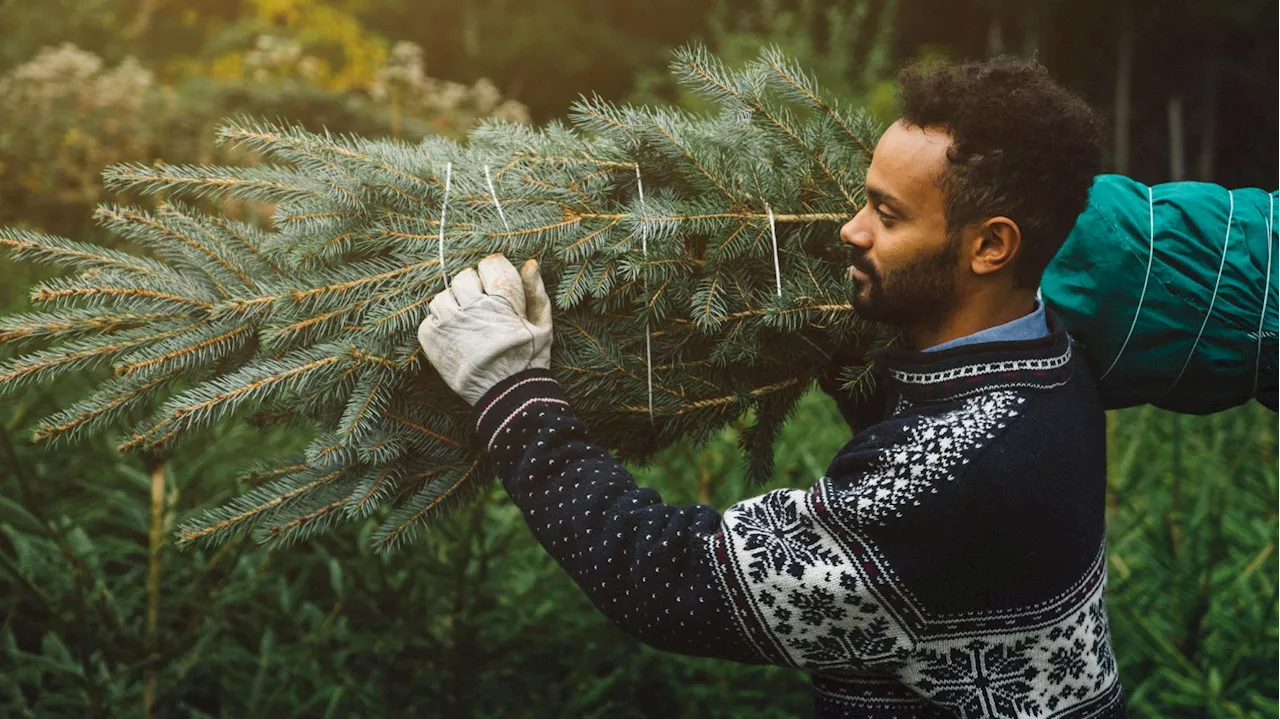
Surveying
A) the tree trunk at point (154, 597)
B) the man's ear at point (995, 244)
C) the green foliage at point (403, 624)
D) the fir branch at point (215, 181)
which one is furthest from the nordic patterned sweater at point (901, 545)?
the tree trunk at point (154, 597)

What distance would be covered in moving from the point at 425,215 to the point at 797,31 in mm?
9336

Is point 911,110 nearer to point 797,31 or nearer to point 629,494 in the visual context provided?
point 629,494

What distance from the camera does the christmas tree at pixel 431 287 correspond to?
1.59 m

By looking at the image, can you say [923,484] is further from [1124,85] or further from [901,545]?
[1124,85]

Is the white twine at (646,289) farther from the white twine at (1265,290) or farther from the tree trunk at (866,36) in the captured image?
the tree trunk at (866,36)

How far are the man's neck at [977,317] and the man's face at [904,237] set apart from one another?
0.02 meters

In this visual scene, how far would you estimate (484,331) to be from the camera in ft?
4.87

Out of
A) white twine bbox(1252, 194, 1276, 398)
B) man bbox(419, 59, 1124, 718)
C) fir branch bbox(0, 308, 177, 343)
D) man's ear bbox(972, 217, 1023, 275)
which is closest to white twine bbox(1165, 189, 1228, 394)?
white twine bbox(1252, 194, 1276, 398)

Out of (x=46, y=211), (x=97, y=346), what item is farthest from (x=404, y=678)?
(x=46, y=211)

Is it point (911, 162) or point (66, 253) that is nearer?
point (911, 162)

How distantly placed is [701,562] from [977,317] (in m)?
0.59

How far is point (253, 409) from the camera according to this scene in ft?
5.55

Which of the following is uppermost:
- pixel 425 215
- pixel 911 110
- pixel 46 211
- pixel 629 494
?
pixel 911 110

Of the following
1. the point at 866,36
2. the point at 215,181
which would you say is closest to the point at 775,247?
the point at 215,181
